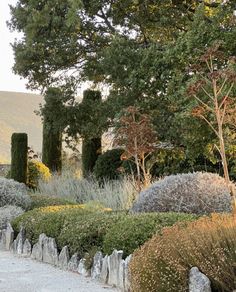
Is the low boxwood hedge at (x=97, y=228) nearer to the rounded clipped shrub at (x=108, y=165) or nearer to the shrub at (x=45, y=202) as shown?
the shrub at (x=45, y=202)

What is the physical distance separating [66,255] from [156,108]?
792 cm

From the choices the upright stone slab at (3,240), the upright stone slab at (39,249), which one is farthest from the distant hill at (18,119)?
the upright stone slab at (39,249)

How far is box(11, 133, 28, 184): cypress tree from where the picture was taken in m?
18.7

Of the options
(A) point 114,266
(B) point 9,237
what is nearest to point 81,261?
(A) point 114,266

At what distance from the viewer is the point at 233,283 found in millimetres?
4207

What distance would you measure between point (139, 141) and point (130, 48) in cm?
421

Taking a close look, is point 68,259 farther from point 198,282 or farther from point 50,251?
point 198,282

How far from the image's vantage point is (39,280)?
6.64 meters

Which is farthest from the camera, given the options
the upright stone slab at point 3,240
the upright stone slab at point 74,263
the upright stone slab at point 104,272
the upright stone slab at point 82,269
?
the upright stone slab at point 3,240

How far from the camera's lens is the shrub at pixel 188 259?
4.25 meters

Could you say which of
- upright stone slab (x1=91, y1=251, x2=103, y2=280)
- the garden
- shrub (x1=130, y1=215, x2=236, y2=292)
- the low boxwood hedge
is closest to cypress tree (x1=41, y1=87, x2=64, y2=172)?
the garden

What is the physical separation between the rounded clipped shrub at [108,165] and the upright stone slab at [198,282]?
46.6 feet

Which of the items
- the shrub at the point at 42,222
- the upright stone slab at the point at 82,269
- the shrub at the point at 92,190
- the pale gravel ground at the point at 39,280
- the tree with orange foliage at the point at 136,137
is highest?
the tree with orange foliage at the point at 136,137

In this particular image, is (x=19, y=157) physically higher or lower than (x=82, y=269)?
higher
